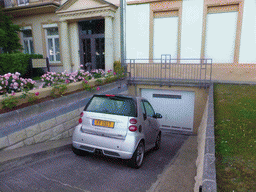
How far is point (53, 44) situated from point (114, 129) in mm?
13497

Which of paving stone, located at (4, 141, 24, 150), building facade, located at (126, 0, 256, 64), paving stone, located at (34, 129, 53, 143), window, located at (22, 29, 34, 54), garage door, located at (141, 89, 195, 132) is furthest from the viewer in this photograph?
window, located at (22, 29, 34, 54)

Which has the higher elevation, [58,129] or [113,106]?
[113,106]

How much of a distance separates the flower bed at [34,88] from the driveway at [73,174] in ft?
4.86

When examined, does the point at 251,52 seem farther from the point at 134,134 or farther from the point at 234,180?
the point at 234,180

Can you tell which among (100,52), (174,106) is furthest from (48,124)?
(100,52)

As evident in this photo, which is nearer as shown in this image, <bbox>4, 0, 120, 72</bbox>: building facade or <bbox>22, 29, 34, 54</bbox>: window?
<bbox>4, 0, 120, 72</bbox>: building facade

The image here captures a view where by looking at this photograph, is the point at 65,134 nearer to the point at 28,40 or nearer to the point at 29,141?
the point at 29,141

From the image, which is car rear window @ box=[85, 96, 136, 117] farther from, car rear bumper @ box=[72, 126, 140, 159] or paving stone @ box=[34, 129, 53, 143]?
paving stone @ box=[34, 129, 53, 143]

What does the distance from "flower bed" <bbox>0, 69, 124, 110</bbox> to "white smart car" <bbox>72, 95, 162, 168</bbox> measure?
1.69 metres

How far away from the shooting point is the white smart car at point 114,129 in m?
3.99

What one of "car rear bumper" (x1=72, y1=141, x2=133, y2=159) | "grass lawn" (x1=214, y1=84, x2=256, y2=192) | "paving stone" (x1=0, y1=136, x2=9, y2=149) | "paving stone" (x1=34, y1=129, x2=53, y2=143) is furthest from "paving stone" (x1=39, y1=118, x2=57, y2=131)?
"grass lawn" (x1=214, y1=84, x2=256, y2=192)

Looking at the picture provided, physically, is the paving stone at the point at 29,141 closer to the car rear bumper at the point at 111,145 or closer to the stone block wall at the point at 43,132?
the stone block wall at the point at 43,132

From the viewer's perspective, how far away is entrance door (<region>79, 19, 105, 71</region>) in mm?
13820

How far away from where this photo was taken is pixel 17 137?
14.4 ft
